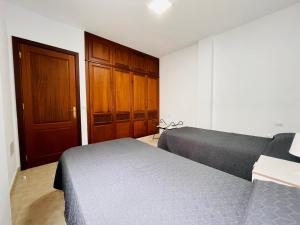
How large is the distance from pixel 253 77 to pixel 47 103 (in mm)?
4136

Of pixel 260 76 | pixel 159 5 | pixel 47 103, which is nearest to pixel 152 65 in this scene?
pixel 159 5

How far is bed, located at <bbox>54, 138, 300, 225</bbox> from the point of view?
26.5 inches

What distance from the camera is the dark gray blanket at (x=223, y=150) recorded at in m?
1.69

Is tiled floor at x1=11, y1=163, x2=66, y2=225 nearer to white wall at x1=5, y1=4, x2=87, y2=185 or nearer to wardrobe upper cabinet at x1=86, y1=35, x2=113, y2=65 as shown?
white wall at x1=5, y1=4, x2=87, y2=185

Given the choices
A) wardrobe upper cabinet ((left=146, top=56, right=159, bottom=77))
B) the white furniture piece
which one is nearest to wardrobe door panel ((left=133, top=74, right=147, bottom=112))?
wardrobe upper cabinet ((left=146, top=56, right=159, bottom=77))

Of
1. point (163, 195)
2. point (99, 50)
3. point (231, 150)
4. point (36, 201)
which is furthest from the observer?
point (99, 50)

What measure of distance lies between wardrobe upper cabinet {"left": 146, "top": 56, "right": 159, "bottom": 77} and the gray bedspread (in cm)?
388

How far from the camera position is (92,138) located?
347 centimetres

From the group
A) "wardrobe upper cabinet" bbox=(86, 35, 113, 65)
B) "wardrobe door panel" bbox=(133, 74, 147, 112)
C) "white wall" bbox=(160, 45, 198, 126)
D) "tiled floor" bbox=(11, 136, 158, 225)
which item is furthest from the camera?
"wardrobe door panel" bbox=(133, 74, 147, 112)

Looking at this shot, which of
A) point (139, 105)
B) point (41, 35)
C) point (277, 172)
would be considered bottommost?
point (277, 172)

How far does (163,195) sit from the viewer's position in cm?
87

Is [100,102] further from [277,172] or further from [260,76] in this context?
[260,76]

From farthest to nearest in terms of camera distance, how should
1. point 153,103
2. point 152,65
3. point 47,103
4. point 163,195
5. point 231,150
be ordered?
point 153,103 < point 152,65 < point 47,103 < point 231,150 < point 163,195

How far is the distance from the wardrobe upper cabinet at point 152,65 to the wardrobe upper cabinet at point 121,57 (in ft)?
2.77
